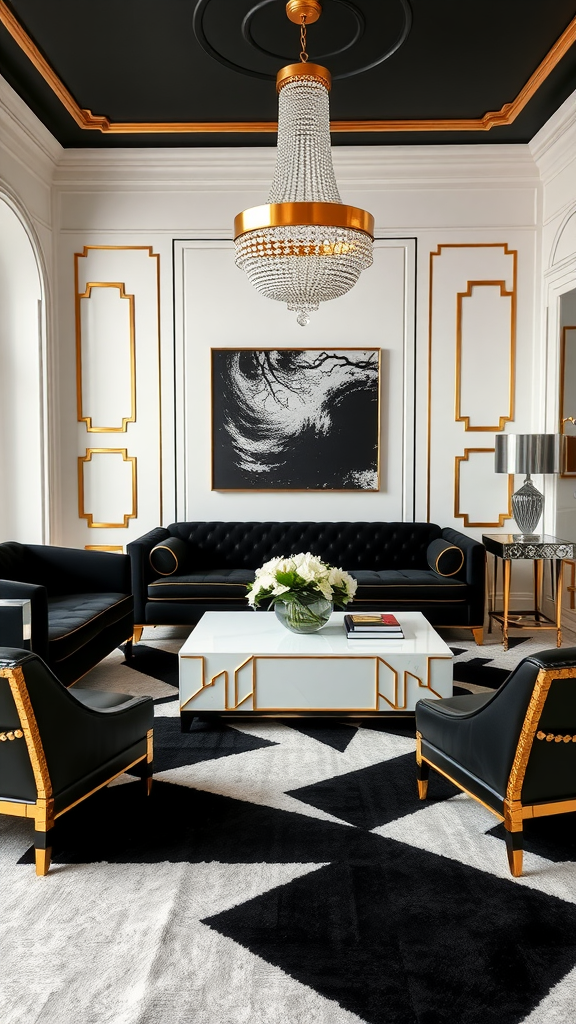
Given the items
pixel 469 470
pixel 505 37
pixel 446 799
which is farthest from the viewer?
pixel 469 470

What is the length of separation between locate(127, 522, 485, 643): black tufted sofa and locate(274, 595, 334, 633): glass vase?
102 cm

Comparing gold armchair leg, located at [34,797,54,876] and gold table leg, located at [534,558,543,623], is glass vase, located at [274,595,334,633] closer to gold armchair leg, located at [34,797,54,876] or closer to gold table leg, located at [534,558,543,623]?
gold armchair leg, located at [34,797,54,876]

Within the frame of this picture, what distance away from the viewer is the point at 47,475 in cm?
476

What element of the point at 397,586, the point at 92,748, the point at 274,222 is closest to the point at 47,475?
the point at 397,586

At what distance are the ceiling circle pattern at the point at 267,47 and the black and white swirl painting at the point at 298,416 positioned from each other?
1.64 m

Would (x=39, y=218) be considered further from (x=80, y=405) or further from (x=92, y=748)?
(x=92, y=748)

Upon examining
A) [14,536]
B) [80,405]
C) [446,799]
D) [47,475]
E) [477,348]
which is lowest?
[446,799]

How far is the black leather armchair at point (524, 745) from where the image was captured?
1734 mm

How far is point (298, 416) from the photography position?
4934 mm

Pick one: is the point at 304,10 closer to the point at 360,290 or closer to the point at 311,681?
the point at 360,290

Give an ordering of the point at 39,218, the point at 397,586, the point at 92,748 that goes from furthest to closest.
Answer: the point at 39,218 → the point at 397,586 → the point at 92,748

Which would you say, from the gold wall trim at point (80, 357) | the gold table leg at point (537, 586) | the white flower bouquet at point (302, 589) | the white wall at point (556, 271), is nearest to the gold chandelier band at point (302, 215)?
the white flower bouquet at point (302, 589)

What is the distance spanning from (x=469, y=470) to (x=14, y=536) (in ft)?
9.71

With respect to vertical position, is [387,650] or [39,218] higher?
[39,218]
